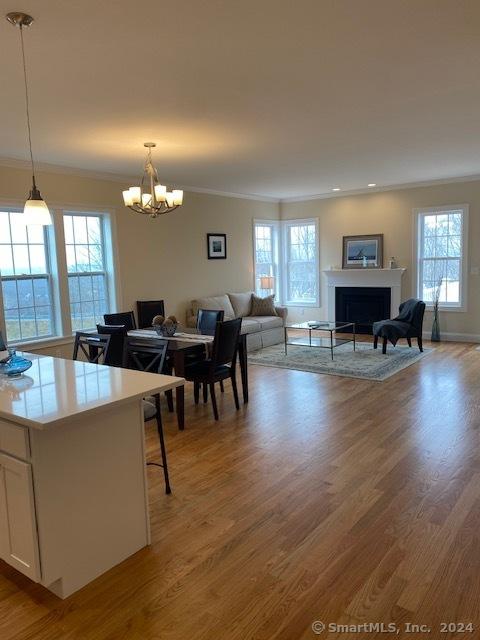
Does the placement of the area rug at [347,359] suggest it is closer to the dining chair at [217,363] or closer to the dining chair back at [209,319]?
the dining chair back at [209,319]

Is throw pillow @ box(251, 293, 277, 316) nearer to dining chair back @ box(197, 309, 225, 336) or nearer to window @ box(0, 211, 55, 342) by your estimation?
dining chair back @ box(197, 309, 225, 336)

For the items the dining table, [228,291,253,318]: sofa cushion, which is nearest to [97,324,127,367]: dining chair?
the dining table

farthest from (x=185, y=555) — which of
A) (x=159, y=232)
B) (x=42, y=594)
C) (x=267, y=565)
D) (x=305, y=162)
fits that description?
(x=159, y=232)

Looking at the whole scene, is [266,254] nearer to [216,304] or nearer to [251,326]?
[216,304]

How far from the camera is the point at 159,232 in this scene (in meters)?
7.06

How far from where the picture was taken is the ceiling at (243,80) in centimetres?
235

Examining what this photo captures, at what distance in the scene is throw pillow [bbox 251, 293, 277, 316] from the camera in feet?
27.1

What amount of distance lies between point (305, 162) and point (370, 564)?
189 inches

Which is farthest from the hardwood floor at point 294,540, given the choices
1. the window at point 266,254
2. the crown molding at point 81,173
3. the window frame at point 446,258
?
the window at point 266,254

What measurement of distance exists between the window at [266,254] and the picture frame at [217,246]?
35.0 inches

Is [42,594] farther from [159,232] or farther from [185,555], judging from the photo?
[159,232]

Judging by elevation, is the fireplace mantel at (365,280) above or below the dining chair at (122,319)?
above

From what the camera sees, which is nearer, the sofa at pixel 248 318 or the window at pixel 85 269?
the window at pixel 85 269

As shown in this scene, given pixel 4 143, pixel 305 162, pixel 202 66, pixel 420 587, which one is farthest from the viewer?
pixel 305 162
